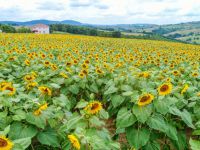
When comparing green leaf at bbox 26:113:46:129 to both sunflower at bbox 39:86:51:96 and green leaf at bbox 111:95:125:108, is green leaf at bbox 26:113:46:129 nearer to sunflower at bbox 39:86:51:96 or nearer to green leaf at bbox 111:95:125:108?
sunflower at bbox 39:86:51:96

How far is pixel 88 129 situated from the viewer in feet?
8.68

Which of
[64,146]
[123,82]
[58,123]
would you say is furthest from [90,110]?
[123,82]

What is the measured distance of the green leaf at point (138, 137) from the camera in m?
3.20

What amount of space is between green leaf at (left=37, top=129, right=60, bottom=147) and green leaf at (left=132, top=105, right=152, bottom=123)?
2.77 feet

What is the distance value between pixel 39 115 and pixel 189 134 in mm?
3001

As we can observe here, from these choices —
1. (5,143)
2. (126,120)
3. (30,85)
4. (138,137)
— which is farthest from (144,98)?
(30,85)

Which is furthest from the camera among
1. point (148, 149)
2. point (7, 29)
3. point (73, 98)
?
point (7, 29)

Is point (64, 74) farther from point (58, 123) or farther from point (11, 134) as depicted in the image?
point (11, 134)

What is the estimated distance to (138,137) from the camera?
3227 mm

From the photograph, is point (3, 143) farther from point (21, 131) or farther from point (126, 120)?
point (126, 120)

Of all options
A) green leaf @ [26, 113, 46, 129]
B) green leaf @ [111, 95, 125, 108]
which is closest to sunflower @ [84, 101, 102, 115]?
green leaf @ [26, 113, 46, 129]

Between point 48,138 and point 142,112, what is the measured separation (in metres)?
0.99

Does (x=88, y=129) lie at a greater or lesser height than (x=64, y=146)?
greater

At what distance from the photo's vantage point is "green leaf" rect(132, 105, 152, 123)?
300 cm
